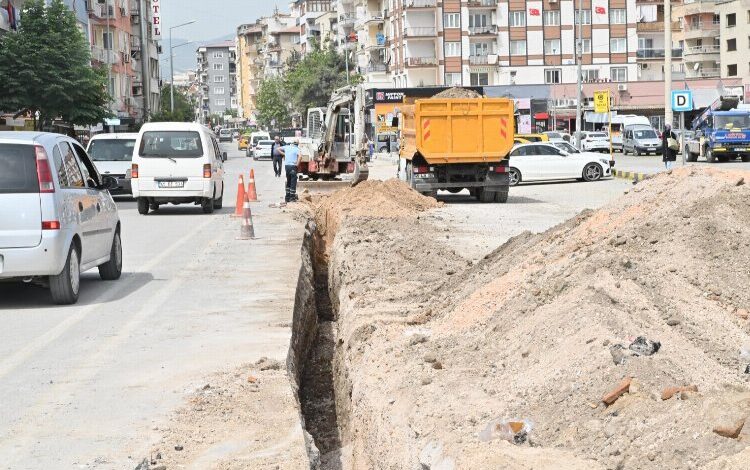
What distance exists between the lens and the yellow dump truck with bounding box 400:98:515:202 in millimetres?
28000

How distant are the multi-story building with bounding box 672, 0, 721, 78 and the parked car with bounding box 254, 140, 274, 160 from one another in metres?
43.2

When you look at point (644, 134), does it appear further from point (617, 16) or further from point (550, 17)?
point (617, 16)

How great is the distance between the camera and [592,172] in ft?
123

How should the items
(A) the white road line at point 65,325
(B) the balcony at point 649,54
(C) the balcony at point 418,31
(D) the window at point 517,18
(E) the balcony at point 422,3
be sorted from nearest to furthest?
1. (A) the white road line at point 65,325
2. (D) the window at point 517,18
3. (B) the balcony at point 649,54
4. (E) the balcony at point 422,3
5. (C) the balcony at point 418,31

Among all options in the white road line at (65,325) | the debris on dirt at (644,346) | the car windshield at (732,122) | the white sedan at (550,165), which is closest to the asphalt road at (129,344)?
the white road line at (65,325)

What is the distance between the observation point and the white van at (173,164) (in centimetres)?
2483

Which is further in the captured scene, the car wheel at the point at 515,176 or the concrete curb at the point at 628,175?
the concrete curb at the point at 628,175

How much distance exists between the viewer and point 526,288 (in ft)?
31.6

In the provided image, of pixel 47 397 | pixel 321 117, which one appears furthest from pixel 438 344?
pixel 321 117

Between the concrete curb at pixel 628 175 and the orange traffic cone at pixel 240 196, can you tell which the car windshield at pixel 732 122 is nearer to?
the concrete curb at pixel 628 175

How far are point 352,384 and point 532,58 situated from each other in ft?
296

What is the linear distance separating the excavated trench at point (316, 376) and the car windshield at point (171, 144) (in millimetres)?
8203

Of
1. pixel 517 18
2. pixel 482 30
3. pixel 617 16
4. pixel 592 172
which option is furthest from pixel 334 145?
pixel 617 16

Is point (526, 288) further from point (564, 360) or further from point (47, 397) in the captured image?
point (47, 397)
